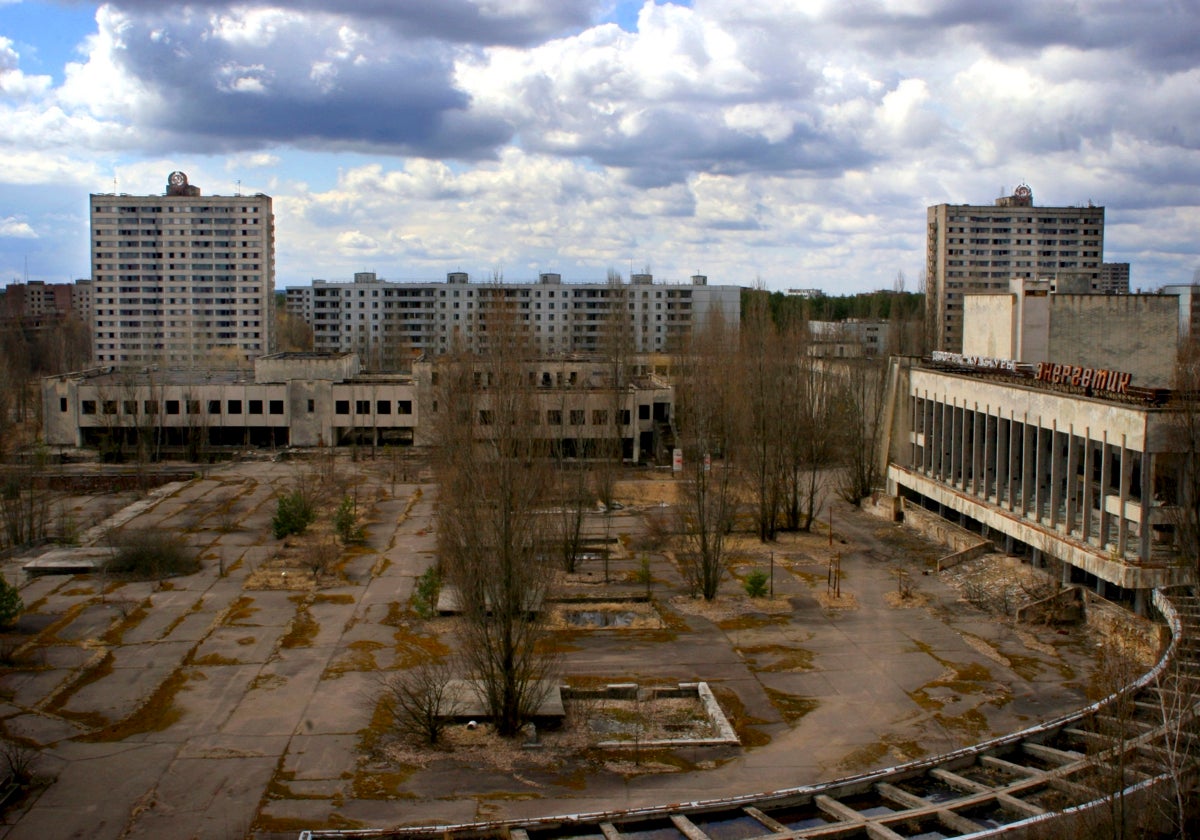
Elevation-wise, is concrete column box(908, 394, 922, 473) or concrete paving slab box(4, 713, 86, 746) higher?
concrete column box(908, 394, 922, 473)

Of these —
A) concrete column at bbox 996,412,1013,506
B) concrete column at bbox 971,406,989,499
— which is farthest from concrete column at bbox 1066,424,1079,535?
concrete column at bbox 971,406,989,499

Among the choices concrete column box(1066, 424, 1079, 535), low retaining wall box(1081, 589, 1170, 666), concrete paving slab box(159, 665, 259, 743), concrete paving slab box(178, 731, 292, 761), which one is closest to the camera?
concrete paving slab box(178, 731, 292, 761)

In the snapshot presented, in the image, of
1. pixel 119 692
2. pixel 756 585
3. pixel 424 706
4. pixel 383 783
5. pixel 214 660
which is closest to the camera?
pixel 383 783

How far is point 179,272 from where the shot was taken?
96250 mm

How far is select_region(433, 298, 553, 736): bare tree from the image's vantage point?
60.6 ft

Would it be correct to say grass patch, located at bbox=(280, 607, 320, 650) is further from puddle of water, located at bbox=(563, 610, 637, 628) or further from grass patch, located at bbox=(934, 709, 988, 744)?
grass patch, located at bbox=(934, 709, 988, 744)

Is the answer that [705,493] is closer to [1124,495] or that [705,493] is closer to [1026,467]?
[1026,467]

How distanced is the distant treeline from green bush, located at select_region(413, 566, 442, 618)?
67.0 ft

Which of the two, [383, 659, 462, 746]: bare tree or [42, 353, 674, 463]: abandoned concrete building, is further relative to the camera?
[42, 353, 674, 463]: abandoned concrete building

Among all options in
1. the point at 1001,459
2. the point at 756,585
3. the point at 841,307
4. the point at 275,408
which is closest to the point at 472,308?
the point at 275,408

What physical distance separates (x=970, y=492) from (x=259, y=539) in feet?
80.0

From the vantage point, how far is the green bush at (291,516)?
34.5 meters

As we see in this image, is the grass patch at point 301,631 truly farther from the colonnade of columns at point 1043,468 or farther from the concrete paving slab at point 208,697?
the colonnade of columns at point 1043,468

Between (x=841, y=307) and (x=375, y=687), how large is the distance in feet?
357
